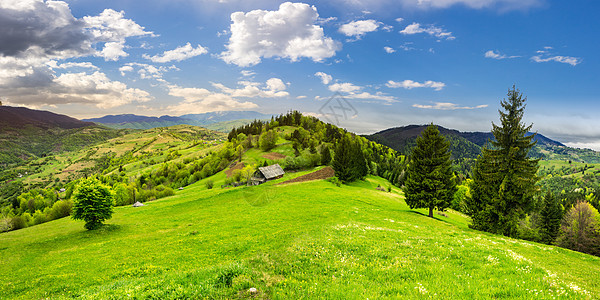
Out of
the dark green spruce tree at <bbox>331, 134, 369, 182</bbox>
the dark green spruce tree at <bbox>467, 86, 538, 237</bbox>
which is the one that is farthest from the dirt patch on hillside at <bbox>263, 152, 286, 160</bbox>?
the dark green spruce tree at <bbox>467, 86, 538, 237</bbox>

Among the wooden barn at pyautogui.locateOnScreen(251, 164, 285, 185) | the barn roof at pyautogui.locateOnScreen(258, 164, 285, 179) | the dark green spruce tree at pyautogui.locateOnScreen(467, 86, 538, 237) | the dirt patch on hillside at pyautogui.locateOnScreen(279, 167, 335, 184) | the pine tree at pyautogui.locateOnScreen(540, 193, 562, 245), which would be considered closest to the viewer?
the dark green spruce tree at pyautogui.locateOnScreen(467, 86, 538, 237)

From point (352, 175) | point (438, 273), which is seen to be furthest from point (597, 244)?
point (438, 273)

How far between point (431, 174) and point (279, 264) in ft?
104

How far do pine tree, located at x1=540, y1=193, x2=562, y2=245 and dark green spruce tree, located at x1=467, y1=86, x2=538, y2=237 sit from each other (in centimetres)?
4516

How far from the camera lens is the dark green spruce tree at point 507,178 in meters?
26.9

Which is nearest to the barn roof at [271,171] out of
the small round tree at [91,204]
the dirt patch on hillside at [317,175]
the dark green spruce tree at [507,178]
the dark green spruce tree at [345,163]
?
the dirt patch on hillside at [317,175]

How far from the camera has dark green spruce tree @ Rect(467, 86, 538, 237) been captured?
26.9m

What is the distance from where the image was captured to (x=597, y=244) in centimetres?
4434

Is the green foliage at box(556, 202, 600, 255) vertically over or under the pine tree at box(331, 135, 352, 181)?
under

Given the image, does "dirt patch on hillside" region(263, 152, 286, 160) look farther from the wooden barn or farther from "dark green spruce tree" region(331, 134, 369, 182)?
"dark green spruce tree" region(331, 134, 369, 182)

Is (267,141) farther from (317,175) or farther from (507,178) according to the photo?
(507,178)

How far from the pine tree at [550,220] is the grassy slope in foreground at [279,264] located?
185ft

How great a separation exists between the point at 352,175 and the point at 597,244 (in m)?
50.9

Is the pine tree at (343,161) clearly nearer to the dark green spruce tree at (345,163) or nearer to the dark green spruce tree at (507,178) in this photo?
the dark green spruce tree at (345,163)
